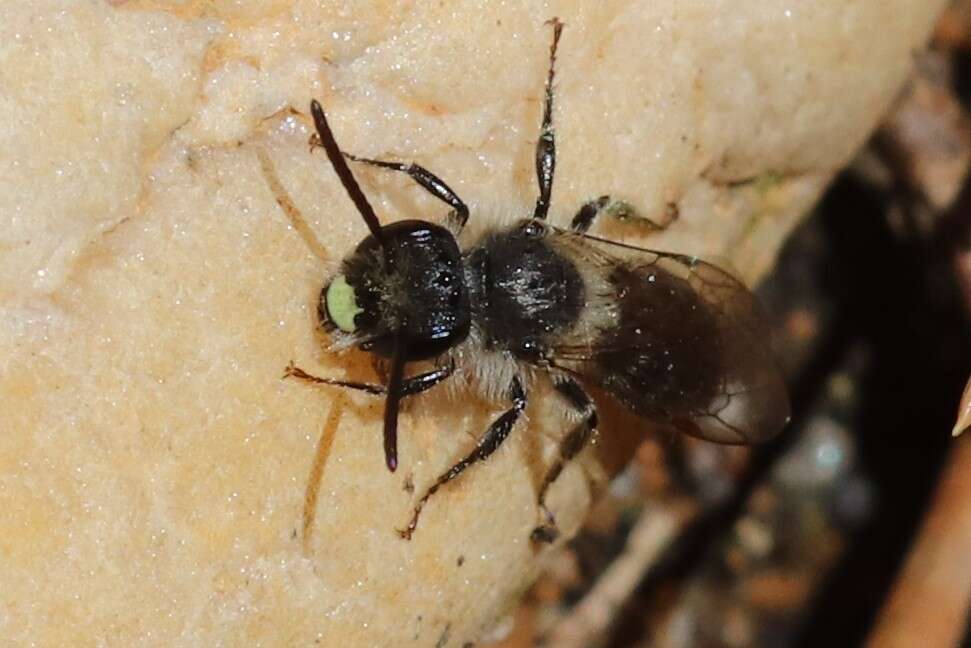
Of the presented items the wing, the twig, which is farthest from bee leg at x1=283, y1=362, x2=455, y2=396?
the twig

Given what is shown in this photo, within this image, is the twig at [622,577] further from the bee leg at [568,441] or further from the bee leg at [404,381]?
the bee leg at [404,381]

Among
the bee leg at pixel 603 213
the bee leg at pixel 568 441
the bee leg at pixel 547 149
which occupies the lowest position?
the bee leg at pixel 568 441

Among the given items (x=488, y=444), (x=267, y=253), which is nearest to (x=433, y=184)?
(x=267, y=253)

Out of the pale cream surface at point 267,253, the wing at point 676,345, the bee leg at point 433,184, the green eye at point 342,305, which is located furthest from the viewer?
the wing at point 676,345

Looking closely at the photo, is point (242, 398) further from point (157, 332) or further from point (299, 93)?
point (299, 93)

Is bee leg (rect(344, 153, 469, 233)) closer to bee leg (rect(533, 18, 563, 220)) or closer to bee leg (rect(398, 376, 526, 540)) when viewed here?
bee leg (rect(533, 18, 563, 220))

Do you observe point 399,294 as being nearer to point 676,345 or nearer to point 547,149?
point 547,149

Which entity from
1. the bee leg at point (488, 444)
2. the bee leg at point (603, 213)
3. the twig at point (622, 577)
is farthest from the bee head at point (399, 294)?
the twig at point (622, 577)
